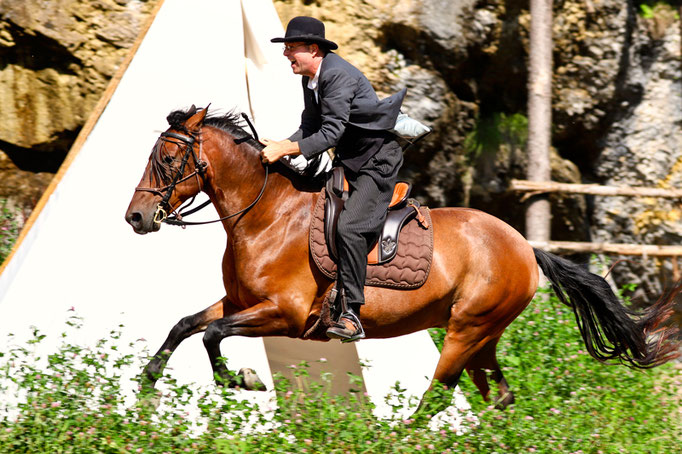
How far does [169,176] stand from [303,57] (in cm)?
107

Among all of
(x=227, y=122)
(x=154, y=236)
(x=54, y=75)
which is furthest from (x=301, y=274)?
(x=54, y=75)

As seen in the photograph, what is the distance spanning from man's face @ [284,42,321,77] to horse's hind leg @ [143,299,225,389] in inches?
60.7

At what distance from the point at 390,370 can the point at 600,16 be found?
6458mm

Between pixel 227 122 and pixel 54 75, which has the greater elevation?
pixel 227 122

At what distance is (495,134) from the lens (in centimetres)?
1013

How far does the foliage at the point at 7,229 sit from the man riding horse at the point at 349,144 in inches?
161

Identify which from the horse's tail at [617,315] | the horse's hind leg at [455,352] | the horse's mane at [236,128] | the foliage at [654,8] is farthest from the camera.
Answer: the foliage at [654,8]

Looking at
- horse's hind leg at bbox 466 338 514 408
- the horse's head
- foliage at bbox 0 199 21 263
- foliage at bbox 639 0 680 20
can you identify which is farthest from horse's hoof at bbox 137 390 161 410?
foliage at bbox 639 0 680 20

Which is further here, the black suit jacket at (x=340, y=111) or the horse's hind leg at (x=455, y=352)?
the horse's hind leg at (x=455, y=352)

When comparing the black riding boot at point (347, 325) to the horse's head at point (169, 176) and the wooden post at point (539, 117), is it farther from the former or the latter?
the wooden post at point (539, 117)

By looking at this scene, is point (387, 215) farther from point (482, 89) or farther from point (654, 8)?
point (654, 8)

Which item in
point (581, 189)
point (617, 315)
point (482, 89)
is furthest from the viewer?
point (482, 89)

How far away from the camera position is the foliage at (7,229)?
759 centimetres

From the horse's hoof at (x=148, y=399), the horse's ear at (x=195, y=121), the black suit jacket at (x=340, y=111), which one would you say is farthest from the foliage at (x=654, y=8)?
the horse's hoof at (x=148, y=399)
